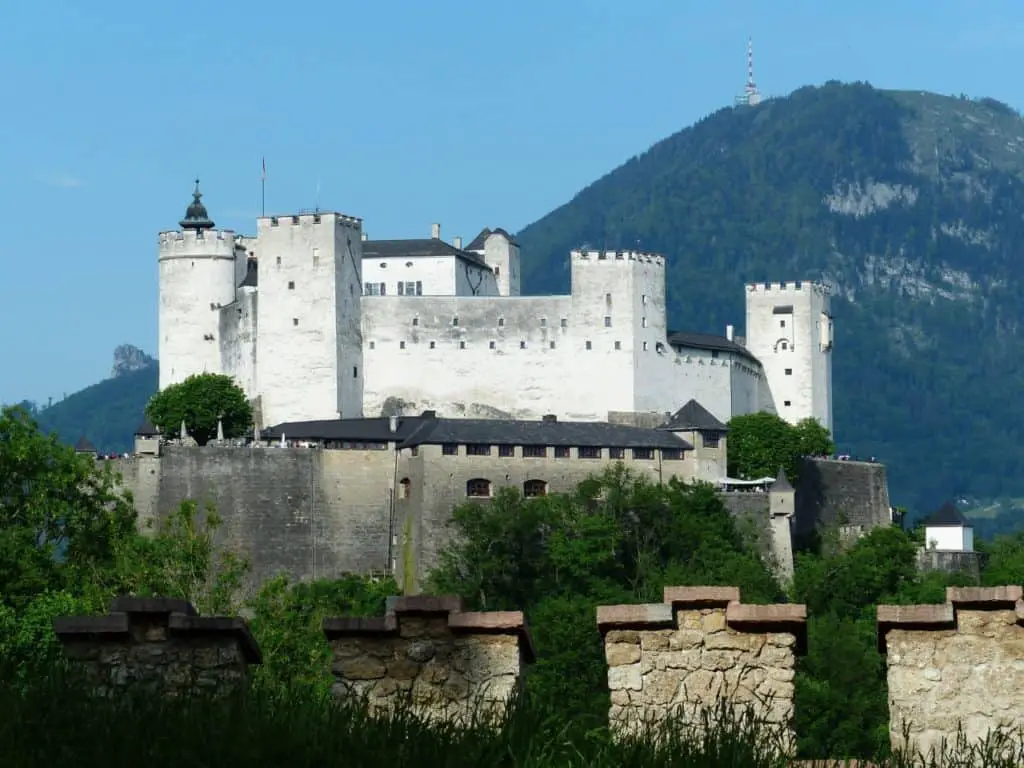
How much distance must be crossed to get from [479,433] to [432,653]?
210 ft

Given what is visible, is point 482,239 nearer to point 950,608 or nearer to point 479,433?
point 479,433

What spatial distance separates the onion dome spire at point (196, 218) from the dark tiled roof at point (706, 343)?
18560mm

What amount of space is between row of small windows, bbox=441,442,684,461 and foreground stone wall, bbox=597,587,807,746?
6359 cm

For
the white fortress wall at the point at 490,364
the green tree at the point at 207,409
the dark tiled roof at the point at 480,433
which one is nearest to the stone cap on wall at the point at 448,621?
the dark tiled roof at the point at 480,433

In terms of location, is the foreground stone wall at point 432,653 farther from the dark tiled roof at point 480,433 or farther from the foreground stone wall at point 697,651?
the dark tiled roof at point 480,433

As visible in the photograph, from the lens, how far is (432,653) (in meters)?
14.5

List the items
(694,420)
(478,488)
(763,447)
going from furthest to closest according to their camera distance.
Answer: (763,447) → (694,420) → (478,488)

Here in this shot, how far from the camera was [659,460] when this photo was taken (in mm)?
80000

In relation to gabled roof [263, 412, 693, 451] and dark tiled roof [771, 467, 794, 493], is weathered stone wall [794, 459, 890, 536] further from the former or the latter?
gabled roof [263, 412, 693, 451]

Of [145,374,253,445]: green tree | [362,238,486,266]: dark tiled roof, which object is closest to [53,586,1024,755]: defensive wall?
[145,374,253,445]: green tree

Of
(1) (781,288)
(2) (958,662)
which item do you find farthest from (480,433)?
(2) (958,662)

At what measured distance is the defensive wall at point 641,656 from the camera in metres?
13.8

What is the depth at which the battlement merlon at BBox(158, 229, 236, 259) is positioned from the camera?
90.7m

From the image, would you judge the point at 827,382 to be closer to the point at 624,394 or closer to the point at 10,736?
the point at 624,394
